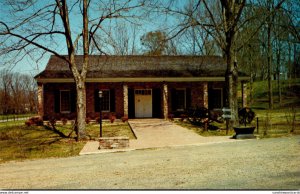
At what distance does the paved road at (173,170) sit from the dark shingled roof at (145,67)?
44.3 ft

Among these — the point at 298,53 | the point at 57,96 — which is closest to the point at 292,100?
the point at 298,53

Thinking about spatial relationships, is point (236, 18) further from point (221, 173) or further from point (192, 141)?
point (221, 173)

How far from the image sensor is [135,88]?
2372cm

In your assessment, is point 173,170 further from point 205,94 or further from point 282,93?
point 282,93

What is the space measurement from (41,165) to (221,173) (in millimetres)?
5532

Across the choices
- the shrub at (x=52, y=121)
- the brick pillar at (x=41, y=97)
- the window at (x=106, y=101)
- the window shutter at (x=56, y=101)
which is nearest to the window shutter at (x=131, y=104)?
the window at (x=106, y=101)

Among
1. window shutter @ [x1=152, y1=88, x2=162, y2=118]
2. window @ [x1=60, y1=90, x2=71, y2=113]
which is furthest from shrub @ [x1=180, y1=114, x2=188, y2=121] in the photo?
window @ [x1=60, y1=90, x2=71, y2=113]

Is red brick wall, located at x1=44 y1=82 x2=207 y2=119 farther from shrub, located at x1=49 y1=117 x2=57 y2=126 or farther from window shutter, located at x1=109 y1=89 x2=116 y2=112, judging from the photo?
shrub, located at x1=49 y1=117 x2=57 y2=126

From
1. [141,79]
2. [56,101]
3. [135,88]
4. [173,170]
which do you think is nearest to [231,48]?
[141,79]

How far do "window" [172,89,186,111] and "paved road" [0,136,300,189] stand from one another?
13.4 m

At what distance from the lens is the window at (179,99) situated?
2366 cm

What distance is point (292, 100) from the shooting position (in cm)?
3644

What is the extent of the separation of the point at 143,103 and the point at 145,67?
308cm

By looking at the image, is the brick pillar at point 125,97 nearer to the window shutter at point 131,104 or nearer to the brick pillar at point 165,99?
the window shutter at point 131,104
